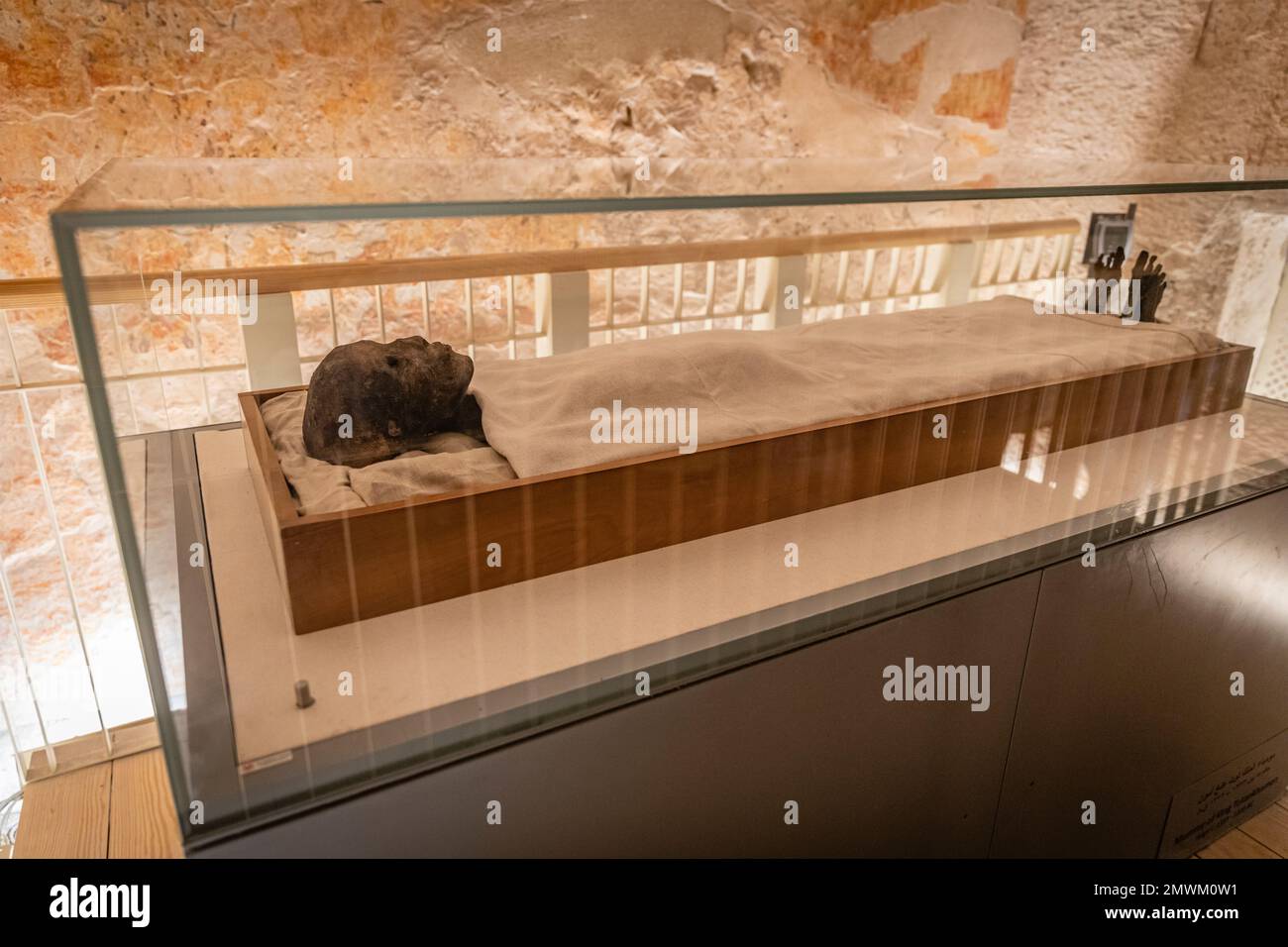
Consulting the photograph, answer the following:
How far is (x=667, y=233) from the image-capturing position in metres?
1.13

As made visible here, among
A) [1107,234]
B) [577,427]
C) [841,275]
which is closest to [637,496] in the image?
[577,427]

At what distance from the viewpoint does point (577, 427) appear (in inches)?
39.9

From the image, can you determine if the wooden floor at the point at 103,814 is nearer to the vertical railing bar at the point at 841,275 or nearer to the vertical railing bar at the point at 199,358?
the vertical railing bar at the point at 199,358

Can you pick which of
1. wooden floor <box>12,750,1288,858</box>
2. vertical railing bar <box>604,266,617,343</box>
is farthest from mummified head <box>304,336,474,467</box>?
wooden floor <box>12,750,1288,858</box>

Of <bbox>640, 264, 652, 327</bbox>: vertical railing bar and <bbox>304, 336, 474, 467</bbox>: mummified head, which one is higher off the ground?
<bbox>640, 264, 652, 327</bbox>: vertical railing bar

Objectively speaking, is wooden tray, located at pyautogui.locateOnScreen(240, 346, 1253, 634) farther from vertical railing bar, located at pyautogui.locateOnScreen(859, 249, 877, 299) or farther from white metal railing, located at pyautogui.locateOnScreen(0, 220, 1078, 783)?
vertical railing bar, located at pyautogui.locateOnScreen(859, 249, 877, 299)

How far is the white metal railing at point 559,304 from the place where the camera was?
99 centimetres

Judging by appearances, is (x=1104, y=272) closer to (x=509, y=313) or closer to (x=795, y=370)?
(x=795, y=370)

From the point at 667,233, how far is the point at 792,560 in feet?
1.51

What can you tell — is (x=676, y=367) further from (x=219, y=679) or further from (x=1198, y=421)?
(x=1198, y=421)

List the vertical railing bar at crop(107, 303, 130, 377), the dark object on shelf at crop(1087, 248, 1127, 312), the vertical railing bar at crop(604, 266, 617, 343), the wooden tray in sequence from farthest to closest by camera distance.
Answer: the dark object on shelf at crop(1087, 248, 1127, 312), the vertical railing bar at crop(604, 266, 617, 343), the wooden tray, the vertical railing bar at crop(107, 303, 130, 377)

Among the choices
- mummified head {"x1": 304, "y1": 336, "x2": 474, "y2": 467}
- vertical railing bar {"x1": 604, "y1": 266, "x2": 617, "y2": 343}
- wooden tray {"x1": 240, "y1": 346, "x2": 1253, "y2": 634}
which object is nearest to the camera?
wooden tray {"x1": 240, "y1": 346, "x2": 1253, "y2": 634}

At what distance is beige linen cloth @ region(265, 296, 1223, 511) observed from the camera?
97 cm
